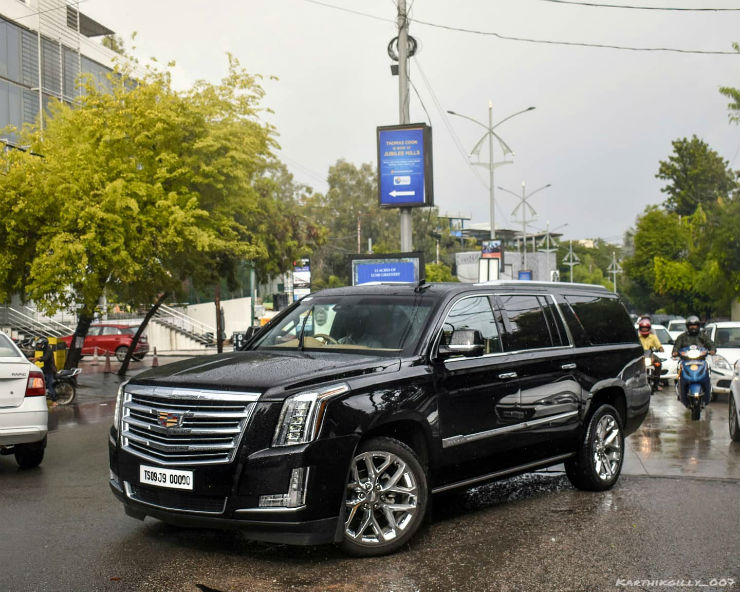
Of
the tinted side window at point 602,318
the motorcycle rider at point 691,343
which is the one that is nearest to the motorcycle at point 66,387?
the motorcycle rider at point 691,343

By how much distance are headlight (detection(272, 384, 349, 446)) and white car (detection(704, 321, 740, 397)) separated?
12834 mm

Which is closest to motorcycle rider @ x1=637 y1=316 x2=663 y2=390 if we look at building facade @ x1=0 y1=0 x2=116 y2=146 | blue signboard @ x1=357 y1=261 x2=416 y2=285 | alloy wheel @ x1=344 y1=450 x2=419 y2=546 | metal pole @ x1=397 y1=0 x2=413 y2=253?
blue signboard @ x1=357 y1=261 x2=416 y2=285

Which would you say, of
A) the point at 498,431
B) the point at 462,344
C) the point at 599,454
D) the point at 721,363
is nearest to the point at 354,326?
the point at 462,344

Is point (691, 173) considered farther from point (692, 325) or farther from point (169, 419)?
point (169, 419)

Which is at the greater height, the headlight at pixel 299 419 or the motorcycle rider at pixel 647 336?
the headlight at pixel 299 419

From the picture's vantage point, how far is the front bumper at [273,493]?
522 centimetres

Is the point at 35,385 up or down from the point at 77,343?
up

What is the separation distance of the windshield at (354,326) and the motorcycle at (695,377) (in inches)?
333

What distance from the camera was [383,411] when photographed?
5.65 m

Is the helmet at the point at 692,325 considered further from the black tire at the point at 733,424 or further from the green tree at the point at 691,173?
the green tree at the point at 691,173

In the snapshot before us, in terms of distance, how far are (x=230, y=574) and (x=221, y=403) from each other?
1026 mm

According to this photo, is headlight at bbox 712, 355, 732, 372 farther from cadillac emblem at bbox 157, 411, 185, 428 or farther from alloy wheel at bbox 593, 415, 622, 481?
cadillac emblem at bbox 157, 411, 185, 428

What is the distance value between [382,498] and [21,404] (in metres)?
5.03

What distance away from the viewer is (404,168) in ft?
70.8
